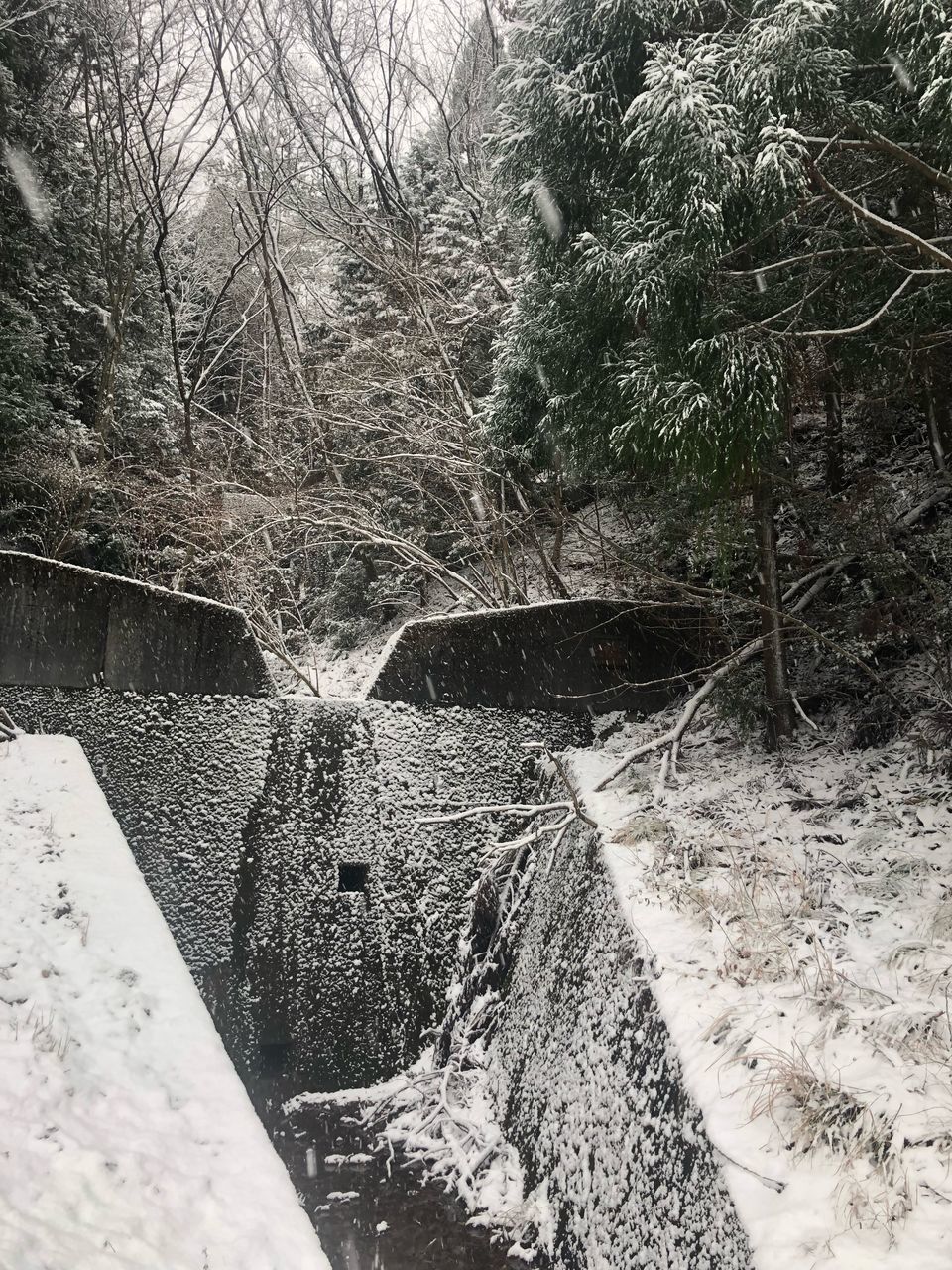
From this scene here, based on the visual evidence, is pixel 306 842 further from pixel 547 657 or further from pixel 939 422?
pixel 939 422

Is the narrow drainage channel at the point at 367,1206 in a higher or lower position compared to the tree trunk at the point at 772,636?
lower

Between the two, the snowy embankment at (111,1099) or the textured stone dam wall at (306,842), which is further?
the textured stone dam wall at (306,842)

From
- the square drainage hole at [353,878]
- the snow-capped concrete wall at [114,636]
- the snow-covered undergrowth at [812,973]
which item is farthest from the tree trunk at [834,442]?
the snow-capped concrete wall at [114,636]

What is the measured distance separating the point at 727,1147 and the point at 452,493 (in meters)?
8.42

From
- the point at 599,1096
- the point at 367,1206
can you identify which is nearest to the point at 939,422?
the point at 599,1096

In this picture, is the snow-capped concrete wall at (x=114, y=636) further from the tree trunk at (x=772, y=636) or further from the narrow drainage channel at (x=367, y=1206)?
the tree trunk at (x=772, y=636)

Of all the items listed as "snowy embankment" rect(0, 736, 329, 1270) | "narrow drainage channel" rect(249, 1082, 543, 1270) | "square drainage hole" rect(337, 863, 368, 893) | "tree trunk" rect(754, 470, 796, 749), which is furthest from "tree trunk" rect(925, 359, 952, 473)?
"snowy embankment" rect(0, 736, 329, 1270)

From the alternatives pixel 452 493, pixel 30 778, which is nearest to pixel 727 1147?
pixel 30 778

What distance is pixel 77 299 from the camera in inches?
428

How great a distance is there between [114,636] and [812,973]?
15.4 feet

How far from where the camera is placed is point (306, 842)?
5910mm

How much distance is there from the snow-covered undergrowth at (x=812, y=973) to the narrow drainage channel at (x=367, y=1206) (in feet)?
5.59

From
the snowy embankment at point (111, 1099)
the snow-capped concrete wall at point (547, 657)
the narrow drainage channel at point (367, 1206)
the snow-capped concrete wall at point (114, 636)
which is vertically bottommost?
the narrow drainage channel at point (367, 1206)

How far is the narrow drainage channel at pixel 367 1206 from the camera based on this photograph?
406 cm
